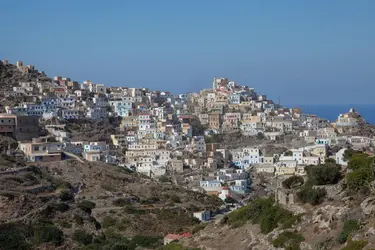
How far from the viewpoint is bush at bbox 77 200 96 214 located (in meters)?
44.2

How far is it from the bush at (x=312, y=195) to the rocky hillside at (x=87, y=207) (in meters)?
12.3

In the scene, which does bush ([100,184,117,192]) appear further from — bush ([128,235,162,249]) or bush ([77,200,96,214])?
bush ([128,235,162,249])

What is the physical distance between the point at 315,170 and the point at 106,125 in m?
56.9

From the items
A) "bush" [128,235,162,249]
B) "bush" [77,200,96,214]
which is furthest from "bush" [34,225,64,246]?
"bush" [77,200,96,214]

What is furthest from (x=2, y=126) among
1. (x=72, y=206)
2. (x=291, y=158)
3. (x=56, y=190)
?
(x=291, y=158)

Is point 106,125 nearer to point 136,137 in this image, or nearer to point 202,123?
point 136,137

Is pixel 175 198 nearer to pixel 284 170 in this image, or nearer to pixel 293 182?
pixel 284 170

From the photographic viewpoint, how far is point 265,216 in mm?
24703

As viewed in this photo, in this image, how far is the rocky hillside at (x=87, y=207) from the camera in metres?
37.1

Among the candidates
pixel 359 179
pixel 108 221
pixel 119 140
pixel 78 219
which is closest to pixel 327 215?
pixel 359 179

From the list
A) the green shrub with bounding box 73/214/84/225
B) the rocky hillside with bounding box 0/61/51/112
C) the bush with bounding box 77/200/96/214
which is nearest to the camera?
the green shrub with bounding box 73/214/84/225

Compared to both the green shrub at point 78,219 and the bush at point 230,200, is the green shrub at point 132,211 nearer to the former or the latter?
the green shrub at point 78,219

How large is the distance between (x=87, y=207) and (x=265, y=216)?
73.6 feet

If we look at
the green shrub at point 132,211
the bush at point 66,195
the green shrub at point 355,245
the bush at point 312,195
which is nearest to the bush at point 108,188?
the bush at point 66,195
